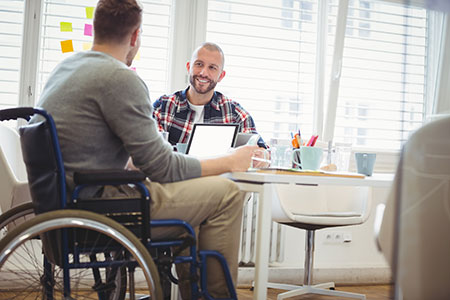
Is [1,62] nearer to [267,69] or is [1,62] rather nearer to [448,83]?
[267,69]

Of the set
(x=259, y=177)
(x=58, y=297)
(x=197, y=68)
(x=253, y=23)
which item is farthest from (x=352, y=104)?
(x=58, y=297)

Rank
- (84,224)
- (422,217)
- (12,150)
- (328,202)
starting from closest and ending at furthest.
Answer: (422,217), (84,224), (12,150), (328,202)

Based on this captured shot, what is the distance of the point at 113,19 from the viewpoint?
1.64m

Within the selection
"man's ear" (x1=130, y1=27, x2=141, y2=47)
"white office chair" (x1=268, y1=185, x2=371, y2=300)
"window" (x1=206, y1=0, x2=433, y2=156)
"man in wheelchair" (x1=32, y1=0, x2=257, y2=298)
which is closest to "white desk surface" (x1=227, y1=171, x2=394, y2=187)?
"man in wheelchair" (x1=32, y1=0, x2=257, y2=298)

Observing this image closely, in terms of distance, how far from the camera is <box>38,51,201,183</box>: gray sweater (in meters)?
1.46

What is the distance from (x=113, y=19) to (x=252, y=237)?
1819mm

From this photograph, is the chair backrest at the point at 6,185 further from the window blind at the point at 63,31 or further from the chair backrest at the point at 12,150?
the window blind at the point at 63,31

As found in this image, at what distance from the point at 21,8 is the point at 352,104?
7.13ft

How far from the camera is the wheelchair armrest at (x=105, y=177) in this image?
4.38 feet

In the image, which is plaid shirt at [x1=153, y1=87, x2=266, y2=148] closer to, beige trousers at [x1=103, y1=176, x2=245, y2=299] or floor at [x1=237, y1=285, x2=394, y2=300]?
floor at [x1=237, y1=285, x2=394, y2=300]

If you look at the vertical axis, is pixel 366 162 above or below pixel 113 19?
below

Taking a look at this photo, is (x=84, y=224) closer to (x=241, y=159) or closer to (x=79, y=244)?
(x=79, y=244)

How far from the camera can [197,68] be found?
9.61ft

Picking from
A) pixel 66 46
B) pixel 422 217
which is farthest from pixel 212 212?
pixel 66 46
